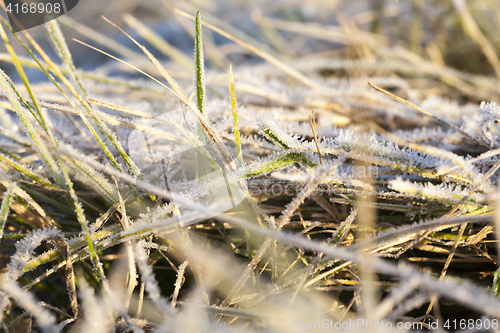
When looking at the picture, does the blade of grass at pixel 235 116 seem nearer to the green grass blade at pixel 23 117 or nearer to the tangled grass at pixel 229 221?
the tangled grass at pixel 229 221

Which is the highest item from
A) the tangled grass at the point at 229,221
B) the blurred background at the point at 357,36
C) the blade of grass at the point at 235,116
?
the blurred background at the point at 357,36

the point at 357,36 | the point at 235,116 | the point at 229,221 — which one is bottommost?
the point at 229,221

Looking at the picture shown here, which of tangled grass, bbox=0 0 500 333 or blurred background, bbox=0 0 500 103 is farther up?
blurred background, bbox=0 0 500 103

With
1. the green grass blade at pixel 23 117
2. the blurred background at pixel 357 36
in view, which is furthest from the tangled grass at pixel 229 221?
the blurred background at pixel 357 36

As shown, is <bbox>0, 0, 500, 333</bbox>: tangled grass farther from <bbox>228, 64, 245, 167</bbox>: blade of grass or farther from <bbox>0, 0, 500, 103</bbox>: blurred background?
A: <bbox>0, 0, 500, 103</bbox>: blurred background

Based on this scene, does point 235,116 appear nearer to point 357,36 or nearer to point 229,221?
point 229,221

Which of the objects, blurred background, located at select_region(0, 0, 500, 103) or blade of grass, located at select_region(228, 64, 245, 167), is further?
blurred background, located at select_region(0, 0, 500, 103)

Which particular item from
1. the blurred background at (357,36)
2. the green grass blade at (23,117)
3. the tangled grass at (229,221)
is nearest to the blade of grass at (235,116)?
the tangled grass at (229,221)

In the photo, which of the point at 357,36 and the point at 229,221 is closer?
the point at 229,221

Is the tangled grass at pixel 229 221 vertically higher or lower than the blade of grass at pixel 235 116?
lower

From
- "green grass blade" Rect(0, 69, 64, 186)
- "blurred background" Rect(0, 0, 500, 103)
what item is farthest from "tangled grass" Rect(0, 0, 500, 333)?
"blurred background" Rect(0, 0, 500, 103)

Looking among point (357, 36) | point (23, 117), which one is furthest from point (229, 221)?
point (357, 36)

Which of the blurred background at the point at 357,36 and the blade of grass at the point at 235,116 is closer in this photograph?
the blade of grass at the point at 235,116
